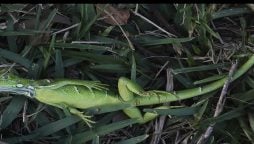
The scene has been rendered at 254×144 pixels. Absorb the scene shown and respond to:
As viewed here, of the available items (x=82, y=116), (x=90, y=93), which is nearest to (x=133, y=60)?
(x=90, y=93)

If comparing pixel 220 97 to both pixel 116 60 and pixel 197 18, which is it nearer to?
pixel 197 18

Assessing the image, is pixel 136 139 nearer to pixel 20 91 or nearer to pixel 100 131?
pixel 100 131

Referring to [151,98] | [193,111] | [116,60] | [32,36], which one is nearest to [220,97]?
[193,111]

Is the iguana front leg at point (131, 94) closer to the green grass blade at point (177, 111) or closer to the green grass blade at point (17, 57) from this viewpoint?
the green grass blade at point (177, 111)

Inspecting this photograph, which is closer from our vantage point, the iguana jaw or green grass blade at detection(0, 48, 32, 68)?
the iguana jaw

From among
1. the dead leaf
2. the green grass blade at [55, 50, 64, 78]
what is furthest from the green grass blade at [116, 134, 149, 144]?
the dead leaf

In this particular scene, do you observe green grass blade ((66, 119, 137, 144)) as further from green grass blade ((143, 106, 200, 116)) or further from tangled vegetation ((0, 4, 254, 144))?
green grass blade ((143, 106, 200, 116))

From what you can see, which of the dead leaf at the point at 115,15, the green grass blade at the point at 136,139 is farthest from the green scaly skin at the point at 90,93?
the dead leaf at the point at 115,15
